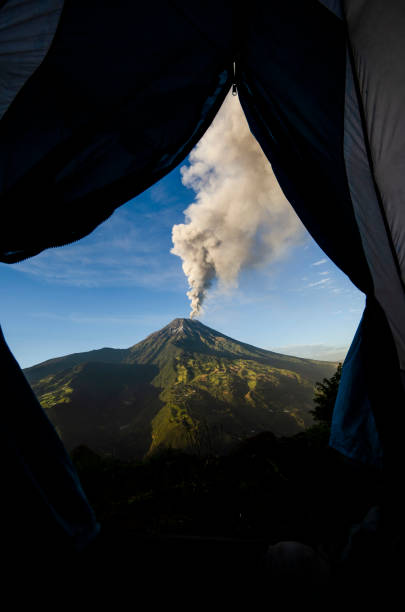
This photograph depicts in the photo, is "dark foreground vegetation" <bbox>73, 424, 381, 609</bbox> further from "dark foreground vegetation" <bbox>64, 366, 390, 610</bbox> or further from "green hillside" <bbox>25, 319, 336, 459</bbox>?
"green hillside" <bbox>25, 319, 336, 459</bbox>

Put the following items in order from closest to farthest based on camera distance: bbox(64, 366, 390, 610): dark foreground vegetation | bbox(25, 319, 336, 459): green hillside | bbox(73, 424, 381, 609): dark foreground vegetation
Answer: bbox(64, 366, 390, 610): dark foreground vegetation < bbox(73, 424, 381, 609): dark foreground vegetation < bbox(25, 319, 336, 459): green hillside

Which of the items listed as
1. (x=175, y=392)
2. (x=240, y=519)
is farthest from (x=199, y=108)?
(x=175, y=392)

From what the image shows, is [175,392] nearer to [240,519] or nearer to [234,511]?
[234,511]

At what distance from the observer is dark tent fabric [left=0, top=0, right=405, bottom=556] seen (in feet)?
5.60

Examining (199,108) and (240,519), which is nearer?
(199,108)

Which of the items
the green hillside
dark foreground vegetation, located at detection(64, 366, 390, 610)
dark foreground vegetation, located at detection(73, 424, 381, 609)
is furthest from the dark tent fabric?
the green hillside

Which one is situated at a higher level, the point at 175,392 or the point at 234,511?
the point at 234,511

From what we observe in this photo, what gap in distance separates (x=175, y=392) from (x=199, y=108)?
7236 cm

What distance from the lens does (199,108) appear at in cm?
247

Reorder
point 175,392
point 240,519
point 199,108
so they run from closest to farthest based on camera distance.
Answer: point 199,108
point 240,519
point 175,392

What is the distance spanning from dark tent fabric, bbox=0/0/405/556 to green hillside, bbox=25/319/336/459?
1431 inches

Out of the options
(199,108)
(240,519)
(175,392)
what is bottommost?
(175,392)

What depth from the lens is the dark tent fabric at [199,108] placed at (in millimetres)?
1708

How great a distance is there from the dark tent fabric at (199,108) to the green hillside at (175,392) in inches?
1431
